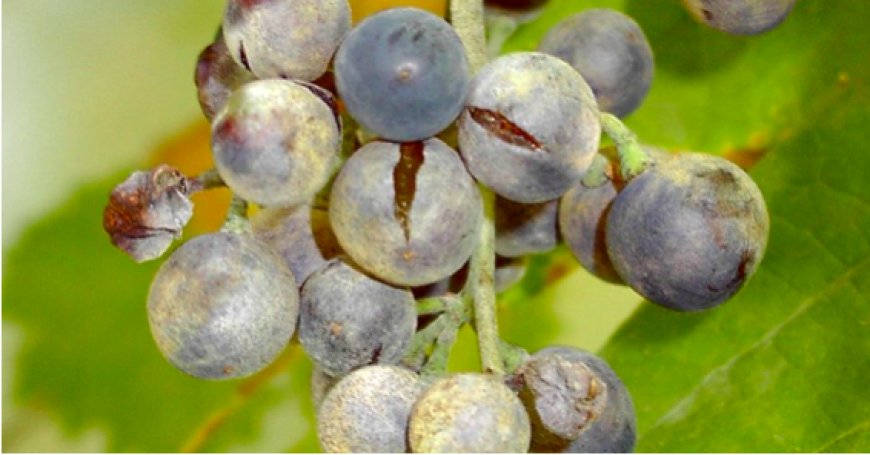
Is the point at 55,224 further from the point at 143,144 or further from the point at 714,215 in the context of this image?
the point at 714,215

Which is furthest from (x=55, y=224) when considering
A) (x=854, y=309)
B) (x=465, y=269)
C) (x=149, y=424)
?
(x=854, y=309)

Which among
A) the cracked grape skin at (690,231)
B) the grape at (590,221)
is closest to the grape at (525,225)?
the grape at (590,221)

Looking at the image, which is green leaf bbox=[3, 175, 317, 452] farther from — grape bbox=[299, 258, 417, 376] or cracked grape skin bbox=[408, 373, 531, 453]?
cracked grape skin bbox=[408, 373, 531, 453]

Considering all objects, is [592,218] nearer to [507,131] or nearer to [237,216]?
[507,131]

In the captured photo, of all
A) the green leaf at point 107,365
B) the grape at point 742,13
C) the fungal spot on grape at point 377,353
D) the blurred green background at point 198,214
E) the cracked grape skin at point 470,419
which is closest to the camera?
the cracked grape skin at point 470,419

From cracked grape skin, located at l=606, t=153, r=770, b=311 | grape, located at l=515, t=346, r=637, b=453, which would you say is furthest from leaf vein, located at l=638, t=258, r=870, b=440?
grape, located at l=515, t=346, r=637, b=453

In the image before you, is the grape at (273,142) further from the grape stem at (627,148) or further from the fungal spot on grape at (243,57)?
the grape stem at (627,148)
